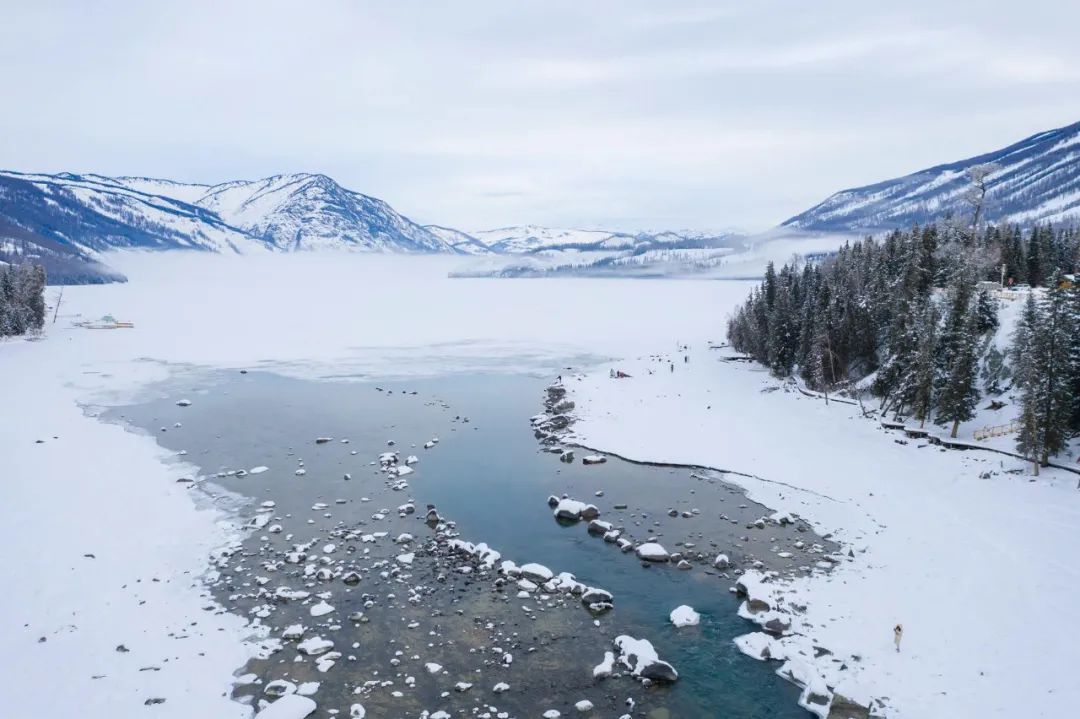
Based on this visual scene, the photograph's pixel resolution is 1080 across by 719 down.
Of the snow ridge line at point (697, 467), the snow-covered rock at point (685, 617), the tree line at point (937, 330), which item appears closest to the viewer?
the snow-covered rock at point (685, 617)

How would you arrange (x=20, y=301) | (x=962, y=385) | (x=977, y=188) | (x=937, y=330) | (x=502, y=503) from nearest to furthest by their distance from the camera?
(x=502, y=503) → (x=962, y=385) → (x=937, y=330) → (x=977, y=188) → (x=20, y=301)

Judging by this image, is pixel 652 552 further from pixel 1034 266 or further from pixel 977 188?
pixel 1034 266

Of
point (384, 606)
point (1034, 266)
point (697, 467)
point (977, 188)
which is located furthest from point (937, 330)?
point (384, 606)

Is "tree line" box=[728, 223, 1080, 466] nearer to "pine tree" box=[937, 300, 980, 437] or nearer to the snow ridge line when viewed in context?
"pine tree" box=[937, 300, 980, 437]

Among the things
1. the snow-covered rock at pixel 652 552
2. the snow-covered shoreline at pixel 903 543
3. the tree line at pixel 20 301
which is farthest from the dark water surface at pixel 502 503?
the tree line at pixel 20 301

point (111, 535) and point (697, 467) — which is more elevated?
point (111, 535)

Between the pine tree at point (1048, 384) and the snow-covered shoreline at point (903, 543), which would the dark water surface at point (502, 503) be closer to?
the snow-covered shoreline at point (903, 543)
